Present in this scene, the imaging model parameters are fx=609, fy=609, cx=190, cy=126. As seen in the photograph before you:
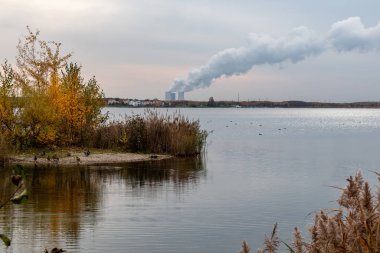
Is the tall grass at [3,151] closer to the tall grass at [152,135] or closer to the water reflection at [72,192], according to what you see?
the water reflection at [72,192]

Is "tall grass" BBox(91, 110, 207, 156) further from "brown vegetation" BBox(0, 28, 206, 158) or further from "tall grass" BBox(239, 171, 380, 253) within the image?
"tall grass" BBox(239, 171, 380, 253)

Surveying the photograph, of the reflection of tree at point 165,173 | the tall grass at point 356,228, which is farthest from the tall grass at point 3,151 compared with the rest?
the tall grass at point 356,228

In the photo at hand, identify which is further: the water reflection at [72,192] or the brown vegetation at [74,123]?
the brown vegetation at [74,123]

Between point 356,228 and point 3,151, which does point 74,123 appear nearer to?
point 3,151

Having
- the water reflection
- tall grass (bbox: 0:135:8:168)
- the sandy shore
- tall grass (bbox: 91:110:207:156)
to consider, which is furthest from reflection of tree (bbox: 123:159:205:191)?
tall grass (bbox: 0:135:8:168)

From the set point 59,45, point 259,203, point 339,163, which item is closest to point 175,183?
point 259,203

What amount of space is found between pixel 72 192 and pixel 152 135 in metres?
12.8

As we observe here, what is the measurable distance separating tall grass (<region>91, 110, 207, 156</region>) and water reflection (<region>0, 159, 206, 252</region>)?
71.1 inches

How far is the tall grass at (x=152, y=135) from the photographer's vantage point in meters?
30.8

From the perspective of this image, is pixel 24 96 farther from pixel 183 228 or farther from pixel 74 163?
pixel 183 228

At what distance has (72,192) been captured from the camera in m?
18.4

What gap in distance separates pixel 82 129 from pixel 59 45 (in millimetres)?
7818

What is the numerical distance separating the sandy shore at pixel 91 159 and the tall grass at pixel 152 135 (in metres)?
1.41

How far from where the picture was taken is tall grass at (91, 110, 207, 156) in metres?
30.8
